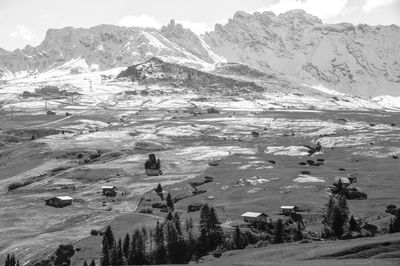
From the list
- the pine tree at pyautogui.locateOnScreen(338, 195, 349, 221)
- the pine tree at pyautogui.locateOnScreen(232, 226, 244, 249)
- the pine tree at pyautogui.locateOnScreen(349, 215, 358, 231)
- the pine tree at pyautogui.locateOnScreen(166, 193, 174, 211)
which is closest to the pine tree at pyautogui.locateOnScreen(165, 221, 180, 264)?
the pine tree at pyautogui.locateOnScreen(232, 226, 244, 249)

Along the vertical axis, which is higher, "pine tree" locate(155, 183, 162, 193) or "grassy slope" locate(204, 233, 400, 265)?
"grassy slope" locate(204, 233, 400, 265)

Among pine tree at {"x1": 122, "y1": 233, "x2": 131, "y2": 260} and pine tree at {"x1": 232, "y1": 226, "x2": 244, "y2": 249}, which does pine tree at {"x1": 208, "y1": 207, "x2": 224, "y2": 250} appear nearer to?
pine tree at {"x1": 232, "y1": 226, "x2": 244, "y2": 249}

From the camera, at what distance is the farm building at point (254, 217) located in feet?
411

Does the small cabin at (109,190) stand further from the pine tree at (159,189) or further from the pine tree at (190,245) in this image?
the pine tree at (190,245)

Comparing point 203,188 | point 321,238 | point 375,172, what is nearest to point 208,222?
point 321,238

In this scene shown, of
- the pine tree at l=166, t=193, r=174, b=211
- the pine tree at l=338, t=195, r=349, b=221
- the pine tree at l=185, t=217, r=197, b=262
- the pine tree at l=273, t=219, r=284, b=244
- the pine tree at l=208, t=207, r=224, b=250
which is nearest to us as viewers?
the pine tree at l=185, t=217, r=197, b=262

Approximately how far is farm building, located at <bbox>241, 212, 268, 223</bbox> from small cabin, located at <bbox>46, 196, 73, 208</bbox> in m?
53.9

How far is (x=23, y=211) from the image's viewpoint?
155 meters

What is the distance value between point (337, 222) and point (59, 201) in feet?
259

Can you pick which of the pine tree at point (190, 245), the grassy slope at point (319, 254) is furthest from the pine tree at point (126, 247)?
the grassy slope at point (319, 254)

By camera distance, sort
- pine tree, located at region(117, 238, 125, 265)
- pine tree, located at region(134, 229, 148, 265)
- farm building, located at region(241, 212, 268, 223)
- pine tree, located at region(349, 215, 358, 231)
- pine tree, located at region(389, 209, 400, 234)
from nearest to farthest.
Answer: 1. pine tree, located at region(117, 238, 125, 265)
2. pine tree, located at region(134, 229, 148, 265)
3. pine tree, located at region(389, 209, 400, 234)
4. pine tree, located at region(349, 215, 358, 231)
5. farm building, located at region(241, 212, 268, 223)

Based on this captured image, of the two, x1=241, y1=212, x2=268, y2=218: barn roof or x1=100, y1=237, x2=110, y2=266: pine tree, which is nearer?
x1=100, y1=237, x2=110, y2=266: pine tree

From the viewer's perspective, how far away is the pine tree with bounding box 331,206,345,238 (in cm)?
11006

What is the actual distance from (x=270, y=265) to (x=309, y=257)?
321 inches
